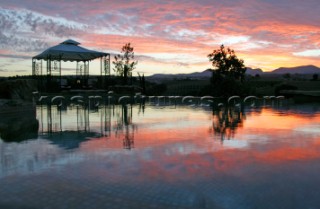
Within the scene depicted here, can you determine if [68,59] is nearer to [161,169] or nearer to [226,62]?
[226,62]

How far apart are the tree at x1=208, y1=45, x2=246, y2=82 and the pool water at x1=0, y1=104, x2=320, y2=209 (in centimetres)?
1401

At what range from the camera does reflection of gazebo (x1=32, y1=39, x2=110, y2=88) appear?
1741 centimetres

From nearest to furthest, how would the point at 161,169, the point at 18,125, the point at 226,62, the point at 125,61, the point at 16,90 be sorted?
the point at 161,169 → the point at 18,125 → the point at 16,90 → the point at 226,62 → the point at 125,61

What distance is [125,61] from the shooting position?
2541 centimetres

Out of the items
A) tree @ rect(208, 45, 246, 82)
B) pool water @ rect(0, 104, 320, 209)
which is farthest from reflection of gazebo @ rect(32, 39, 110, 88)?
pool water @ rect(0, 104, 320, 209)

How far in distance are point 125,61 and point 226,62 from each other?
8.29 meters

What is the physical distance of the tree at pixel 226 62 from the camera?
20969mm

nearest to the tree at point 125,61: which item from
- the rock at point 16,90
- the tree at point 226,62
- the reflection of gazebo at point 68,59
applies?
the reflection of gazebo at point 68,59

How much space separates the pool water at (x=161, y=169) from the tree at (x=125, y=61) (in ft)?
60.0

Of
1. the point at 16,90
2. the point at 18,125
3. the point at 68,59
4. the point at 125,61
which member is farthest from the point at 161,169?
the point at 125,61

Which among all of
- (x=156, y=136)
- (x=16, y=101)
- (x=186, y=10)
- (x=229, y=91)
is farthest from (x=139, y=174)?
(x=229, y=91)

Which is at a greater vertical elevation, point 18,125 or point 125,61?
point 125,61

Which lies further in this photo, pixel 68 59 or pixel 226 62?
pixel 68 59

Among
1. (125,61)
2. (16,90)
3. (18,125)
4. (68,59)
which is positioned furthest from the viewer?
(125,61)
